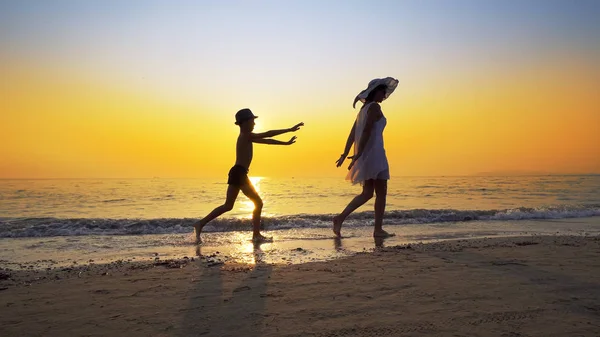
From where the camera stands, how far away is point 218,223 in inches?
356

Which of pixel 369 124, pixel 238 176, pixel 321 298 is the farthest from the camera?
pixel 238 176

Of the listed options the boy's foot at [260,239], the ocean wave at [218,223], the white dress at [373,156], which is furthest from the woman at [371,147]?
the ocean wave at [218,223]

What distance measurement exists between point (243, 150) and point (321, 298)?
3.94m

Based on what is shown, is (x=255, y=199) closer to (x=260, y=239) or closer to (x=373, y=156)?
(x=260, y=239)

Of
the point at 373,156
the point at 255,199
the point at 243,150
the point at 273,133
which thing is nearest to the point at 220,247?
the point at 255,199

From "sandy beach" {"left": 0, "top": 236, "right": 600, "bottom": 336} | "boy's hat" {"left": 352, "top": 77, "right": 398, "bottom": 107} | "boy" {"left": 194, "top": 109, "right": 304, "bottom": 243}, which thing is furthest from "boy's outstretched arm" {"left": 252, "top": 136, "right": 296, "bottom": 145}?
"sandy beach" {"left": 0, "top": 236, "right": 600, "bottom": 336}

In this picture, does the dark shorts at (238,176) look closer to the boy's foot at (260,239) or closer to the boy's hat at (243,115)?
the boy's hat at (243,115)

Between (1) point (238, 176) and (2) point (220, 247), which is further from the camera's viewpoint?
(1) point (238, 176)

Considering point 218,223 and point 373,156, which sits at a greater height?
point 373,156

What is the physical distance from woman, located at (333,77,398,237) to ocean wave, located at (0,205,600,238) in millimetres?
2742

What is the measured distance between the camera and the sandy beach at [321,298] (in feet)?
7.55

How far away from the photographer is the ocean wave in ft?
27.7

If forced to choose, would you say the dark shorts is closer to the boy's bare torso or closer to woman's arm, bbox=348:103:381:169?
the boy's bare torso

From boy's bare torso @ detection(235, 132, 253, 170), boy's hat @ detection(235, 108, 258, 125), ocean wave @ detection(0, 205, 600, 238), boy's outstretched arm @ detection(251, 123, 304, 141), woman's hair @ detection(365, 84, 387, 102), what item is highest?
woman's hair @ detection(365, 84, 387, 102)
